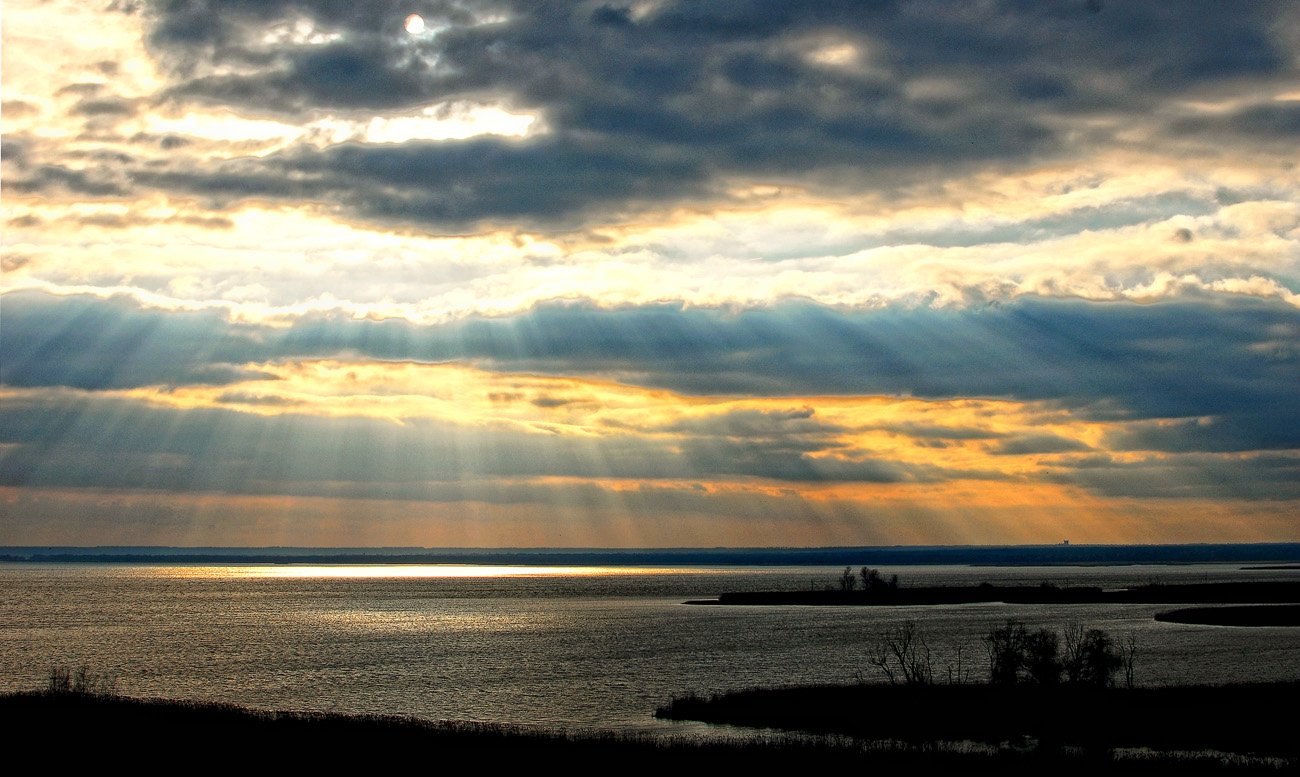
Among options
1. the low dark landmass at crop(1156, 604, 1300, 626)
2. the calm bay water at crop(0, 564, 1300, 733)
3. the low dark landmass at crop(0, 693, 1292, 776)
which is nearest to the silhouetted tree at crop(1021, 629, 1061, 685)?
the low dark landmass at crop(0, 693, 1292, 776)

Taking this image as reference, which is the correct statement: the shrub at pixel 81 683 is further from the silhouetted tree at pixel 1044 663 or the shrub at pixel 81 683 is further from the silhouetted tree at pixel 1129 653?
the silhouetted tree at pixel 1129 653

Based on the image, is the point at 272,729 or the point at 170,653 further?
the point at 170,653

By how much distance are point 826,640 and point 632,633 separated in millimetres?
26027

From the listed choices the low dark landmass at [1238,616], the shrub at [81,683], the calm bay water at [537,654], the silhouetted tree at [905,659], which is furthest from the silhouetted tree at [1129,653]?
the shrub at [81,683]

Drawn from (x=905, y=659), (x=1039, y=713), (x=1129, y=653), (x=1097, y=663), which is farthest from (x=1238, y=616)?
(x=1039, y=713)

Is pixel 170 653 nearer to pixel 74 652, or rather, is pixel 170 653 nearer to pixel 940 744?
pixel 74 652

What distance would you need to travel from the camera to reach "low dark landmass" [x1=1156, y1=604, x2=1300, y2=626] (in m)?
133

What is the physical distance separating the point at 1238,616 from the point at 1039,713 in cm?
9298

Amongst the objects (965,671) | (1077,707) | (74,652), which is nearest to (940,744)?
(1077,707)

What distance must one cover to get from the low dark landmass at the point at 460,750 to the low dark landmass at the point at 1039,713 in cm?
300

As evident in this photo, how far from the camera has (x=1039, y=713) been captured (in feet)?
200

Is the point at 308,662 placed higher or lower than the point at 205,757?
lower

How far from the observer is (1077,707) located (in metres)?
62.7

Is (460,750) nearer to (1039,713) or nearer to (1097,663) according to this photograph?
(1039,713)
